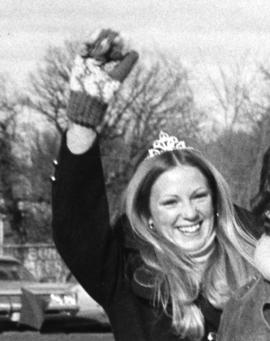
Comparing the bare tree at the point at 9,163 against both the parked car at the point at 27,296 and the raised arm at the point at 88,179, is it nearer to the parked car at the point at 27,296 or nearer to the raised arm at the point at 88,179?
the parked car at the point at 27,296

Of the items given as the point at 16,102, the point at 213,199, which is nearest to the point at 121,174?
the point at 16,102

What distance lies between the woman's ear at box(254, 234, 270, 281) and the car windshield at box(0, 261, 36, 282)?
17581 millimetres

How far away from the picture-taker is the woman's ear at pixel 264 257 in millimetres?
2432

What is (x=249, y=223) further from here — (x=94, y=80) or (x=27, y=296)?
(x=27, y=296)

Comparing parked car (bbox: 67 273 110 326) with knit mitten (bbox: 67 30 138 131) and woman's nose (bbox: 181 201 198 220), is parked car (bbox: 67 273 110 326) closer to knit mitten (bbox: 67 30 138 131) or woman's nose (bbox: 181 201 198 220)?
woman's nose (bbox: 181 201 198 220)

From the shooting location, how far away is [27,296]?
17.4m

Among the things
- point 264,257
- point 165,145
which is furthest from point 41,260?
point 264,257

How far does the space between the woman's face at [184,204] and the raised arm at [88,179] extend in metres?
0.16

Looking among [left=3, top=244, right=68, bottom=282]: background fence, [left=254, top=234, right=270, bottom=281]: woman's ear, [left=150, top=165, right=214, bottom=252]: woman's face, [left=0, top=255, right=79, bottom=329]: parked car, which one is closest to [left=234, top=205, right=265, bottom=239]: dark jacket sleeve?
[left=150, top=165, right=214, bottom=252]: woman's face

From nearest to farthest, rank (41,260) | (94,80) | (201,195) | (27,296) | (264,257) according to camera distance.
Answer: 1. (264,257)
2. (94,80)
3. (201,195)
4. (27,296)
5. (41,260)

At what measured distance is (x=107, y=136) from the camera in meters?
32.8

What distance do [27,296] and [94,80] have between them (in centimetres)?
1445

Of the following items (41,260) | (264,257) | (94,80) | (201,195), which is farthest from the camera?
(41,260)

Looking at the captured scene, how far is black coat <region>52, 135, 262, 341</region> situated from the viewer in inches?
130
